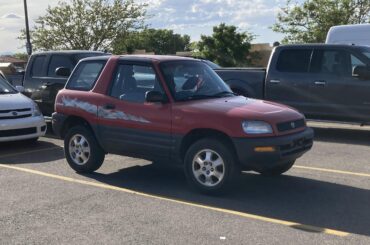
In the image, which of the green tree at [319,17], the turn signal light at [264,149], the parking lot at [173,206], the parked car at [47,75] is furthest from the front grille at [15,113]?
the green tree at [319,17]

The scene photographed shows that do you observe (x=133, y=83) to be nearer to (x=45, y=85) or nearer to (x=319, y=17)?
(x=45, y=85)

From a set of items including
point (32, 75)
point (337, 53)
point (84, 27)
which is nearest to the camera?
point (337, 53)

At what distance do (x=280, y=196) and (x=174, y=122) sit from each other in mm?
1578

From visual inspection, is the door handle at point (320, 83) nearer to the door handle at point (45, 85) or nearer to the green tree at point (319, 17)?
the door handle at point (45, 85)

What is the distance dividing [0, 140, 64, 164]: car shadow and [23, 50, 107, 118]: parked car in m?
1.30

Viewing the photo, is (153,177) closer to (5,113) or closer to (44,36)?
(5,113)

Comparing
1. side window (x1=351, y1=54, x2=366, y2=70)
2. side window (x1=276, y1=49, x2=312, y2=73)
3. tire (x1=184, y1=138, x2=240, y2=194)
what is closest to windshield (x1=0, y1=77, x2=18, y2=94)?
side window (x1=276, y1=49, x2=312, y2=73)

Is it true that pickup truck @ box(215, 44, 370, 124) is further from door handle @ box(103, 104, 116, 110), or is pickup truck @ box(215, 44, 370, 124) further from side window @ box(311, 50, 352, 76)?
door handle @ box(103, 104, 116, 110)

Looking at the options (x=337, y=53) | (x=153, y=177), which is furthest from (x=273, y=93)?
(x=153, y=177)

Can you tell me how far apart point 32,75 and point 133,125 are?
6137mm

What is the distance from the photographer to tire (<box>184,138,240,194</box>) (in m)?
6.32

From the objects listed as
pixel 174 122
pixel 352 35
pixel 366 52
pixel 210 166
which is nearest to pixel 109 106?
pixel 174 122

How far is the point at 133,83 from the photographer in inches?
287

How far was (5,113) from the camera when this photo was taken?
→ 987cm
